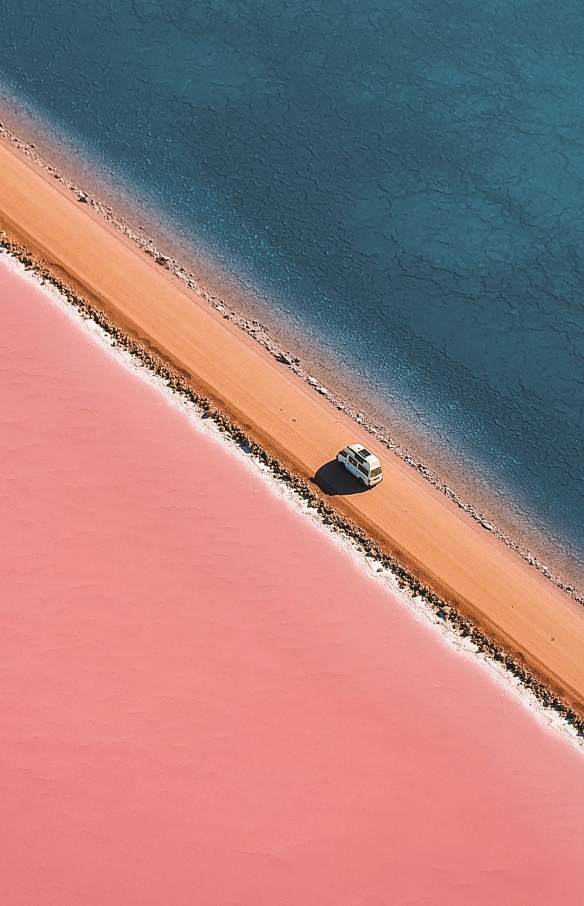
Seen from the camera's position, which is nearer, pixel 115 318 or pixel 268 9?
pixel 115 318

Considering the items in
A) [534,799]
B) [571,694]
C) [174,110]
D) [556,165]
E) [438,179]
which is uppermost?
[556,165]

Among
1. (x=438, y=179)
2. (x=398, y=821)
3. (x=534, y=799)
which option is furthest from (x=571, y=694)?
(x=438, y=179)

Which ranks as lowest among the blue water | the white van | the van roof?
the white van

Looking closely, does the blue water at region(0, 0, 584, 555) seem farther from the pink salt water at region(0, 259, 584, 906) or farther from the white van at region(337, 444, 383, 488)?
the pink salt water at region(0, 259, 584, 906)

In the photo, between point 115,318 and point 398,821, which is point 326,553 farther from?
point 115,318

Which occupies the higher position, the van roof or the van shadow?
the van roof

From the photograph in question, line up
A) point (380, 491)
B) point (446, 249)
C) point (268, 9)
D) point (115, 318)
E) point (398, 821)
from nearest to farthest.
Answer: point (398, 821) → point (380, 491) → point (115, 318) → point (446, 249) → point (268, 9)

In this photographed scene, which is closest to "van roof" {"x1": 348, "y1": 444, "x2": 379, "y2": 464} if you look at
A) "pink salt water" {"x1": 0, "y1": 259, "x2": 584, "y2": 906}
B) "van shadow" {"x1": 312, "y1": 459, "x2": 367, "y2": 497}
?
"van shadow" {"x1": 312, "y1": 459, "x2": 367, "y2": 497}

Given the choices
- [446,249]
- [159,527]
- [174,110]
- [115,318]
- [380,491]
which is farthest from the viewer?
[174,110]
